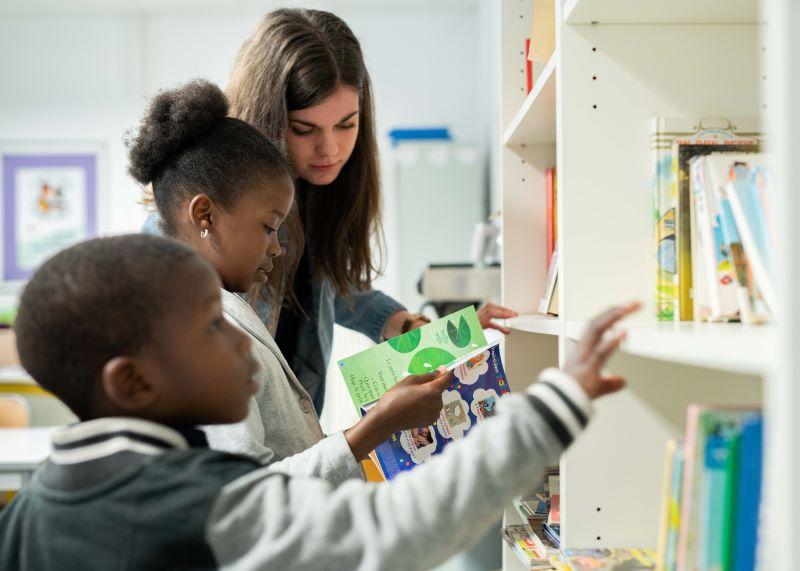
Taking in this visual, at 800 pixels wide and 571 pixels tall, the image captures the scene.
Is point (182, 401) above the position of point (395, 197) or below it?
below

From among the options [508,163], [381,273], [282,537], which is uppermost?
[508,163]

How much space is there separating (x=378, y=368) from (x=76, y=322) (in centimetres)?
55

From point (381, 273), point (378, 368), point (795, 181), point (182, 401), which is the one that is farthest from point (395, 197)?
point (795, 181)

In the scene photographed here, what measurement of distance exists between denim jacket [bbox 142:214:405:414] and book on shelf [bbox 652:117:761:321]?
2.62 ft

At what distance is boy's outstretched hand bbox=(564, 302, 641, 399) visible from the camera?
0.68 metres

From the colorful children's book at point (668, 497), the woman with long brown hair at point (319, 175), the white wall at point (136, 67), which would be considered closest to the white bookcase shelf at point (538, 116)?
the woman with long brown hair at point (319, 175)

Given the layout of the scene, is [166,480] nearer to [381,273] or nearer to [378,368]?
[378,368]

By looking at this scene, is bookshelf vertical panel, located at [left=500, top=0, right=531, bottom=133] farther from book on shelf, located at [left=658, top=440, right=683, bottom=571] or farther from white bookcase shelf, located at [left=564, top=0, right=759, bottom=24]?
book on shelf, located at [left=658, top=440, right=683, bottom=571]

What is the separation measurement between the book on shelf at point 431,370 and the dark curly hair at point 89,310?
47cm

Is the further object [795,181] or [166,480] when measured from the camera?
[166,480]

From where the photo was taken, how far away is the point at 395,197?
14.5 feet

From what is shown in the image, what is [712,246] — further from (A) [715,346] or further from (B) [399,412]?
(B) [399,412]

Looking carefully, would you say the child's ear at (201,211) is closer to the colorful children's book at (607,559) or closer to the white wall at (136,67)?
the colorful children's book at (607,559)

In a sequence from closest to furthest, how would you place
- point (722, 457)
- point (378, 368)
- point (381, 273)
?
1. point (722, 457)
2. point (378, 368)
3. point (381, 273)
